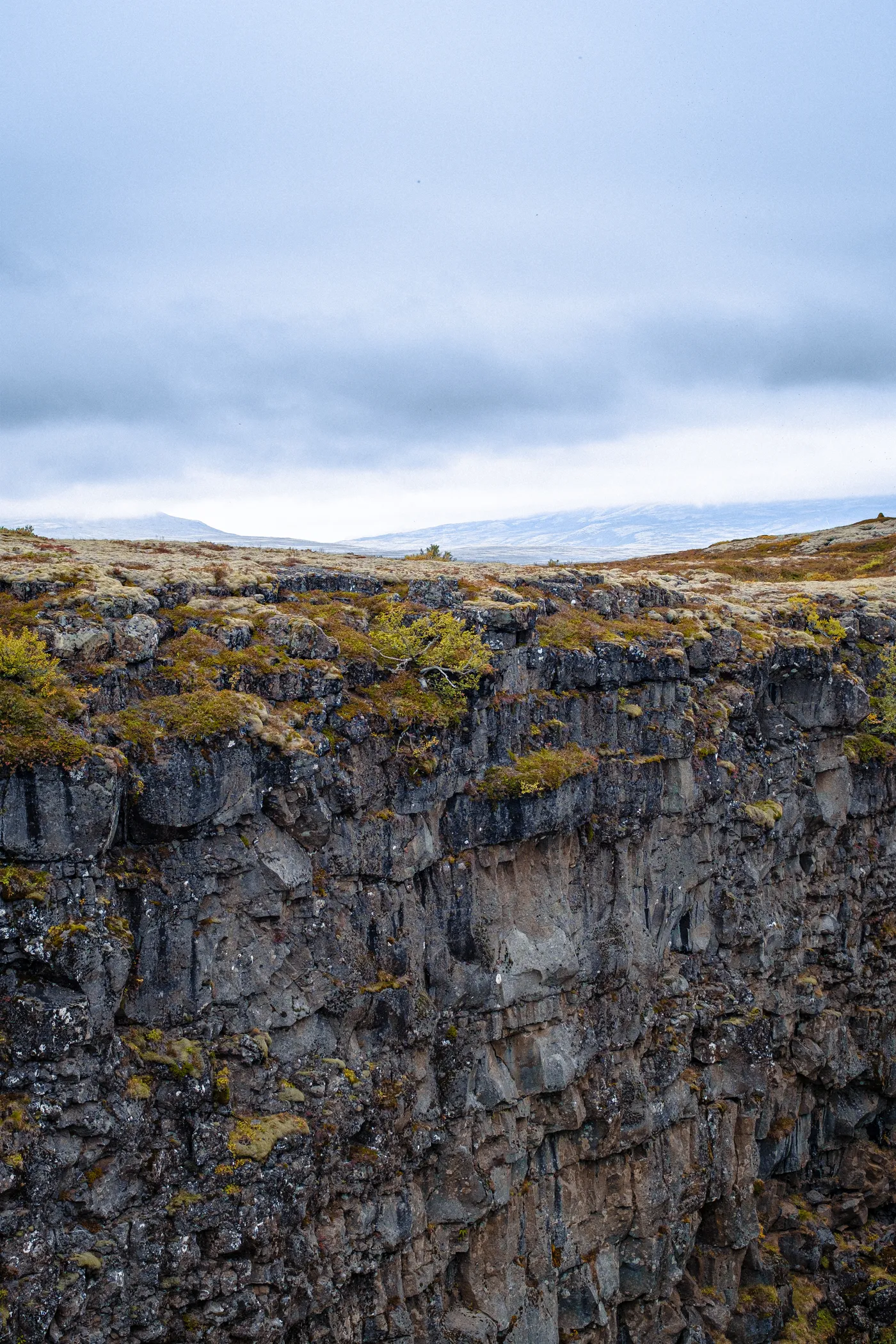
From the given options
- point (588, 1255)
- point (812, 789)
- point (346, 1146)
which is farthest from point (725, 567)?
point (346, 1146)

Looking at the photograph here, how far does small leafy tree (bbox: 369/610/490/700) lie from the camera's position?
37.3 meters

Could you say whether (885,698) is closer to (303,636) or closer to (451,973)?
(451,973)

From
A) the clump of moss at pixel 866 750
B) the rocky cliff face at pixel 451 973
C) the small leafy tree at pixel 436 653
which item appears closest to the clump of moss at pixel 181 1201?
the rocky cliff face at pixel 451 973

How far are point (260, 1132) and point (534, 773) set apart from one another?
15877 millimetres

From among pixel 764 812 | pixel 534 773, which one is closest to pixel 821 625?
pixel 764 812

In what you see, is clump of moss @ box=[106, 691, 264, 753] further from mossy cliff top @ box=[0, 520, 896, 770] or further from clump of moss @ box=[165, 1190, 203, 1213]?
clump of moss @ box=[165, 1190, 203, 1213]

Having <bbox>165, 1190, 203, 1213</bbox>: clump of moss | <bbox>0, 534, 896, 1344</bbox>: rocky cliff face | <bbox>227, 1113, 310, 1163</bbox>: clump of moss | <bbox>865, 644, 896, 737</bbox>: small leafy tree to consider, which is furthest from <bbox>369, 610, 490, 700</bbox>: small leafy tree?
<bbox>865, 644, 896, 737</bbox>: small leafy tree

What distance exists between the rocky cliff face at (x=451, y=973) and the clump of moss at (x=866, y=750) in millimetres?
260

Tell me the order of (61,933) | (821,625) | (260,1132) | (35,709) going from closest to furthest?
(61,933) < (35,709) < (260,1132) < (821,625)

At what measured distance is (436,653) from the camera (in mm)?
37719

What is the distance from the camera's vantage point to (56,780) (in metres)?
26.8

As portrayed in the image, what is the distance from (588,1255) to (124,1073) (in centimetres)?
2369

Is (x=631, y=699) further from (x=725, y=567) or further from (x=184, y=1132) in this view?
(x=725, y=567)

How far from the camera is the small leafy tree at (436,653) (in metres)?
37.3
